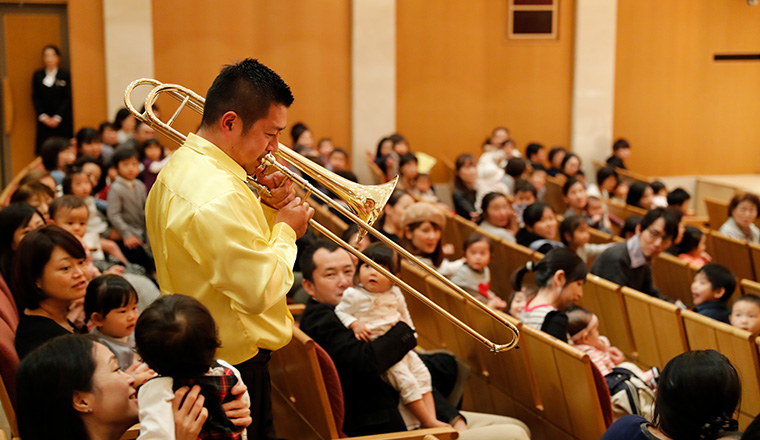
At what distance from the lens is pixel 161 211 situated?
194cm

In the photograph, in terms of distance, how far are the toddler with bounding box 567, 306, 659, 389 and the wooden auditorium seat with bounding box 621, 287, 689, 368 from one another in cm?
23

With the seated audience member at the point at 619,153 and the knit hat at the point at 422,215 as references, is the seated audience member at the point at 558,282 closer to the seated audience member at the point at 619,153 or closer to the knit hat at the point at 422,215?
the knit hat at the point at 422,215

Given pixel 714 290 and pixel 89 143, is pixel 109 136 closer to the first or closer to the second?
pixel 89 143

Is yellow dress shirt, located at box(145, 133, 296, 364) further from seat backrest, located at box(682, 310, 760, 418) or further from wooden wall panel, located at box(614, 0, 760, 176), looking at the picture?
wooden wall panel, located at box(614, 0, 760, 176)

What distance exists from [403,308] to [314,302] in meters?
0.34

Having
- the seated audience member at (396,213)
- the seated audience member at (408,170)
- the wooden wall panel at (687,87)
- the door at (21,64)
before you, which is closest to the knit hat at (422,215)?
the seated audience member at (396,213)

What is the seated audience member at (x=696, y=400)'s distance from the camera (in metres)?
1.79

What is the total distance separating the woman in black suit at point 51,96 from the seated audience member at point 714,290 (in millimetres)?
6211

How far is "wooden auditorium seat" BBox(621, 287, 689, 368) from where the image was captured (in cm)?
334

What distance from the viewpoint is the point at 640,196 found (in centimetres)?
667

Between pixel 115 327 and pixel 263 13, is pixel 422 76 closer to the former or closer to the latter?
pixel 263 13

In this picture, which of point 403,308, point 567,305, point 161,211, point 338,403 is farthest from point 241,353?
point 567,305

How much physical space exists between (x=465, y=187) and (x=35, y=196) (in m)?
3.90

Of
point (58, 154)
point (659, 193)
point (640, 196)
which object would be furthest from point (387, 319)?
point (659, 193)
